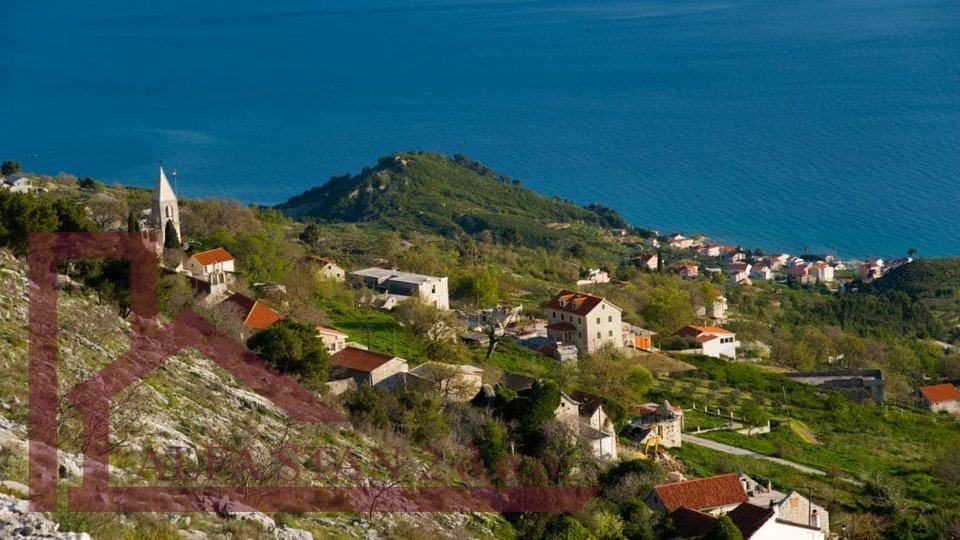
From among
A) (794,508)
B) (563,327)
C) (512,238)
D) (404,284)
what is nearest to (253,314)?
(563,327)

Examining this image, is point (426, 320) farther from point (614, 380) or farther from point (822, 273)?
point (822, 273)

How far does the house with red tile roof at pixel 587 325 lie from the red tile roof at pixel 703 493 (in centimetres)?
1446

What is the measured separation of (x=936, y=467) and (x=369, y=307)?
1792cm

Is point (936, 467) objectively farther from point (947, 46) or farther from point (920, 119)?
point (947, 46)

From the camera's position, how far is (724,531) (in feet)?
57.0

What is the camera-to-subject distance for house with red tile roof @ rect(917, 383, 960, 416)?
37.9 m

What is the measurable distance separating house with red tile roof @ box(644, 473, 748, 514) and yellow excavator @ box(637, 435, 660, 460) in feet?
9.37

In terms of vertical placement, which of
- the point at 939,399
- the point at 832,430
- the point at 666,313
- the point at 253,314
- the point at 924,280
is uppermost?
the point at 924,280

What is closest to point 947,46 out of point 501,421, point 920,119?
point 920,119

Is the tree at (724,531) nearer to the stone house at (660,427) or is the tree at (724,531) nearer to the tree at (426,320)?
the stone house at (660,427)

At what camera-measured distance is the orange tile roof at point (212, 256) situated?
109ft

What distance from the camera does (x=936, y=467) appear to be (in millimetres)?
27438

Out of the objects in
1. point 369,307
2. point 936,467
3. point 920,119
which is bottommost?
point 936,467

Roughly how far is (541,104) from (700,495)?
376ft
